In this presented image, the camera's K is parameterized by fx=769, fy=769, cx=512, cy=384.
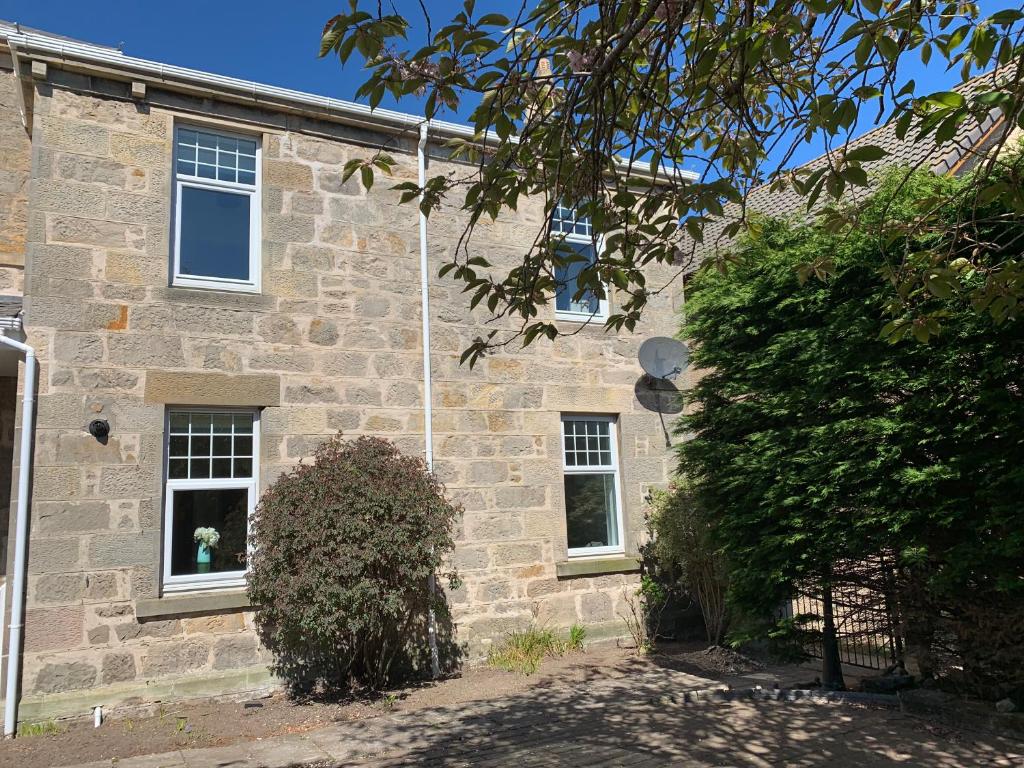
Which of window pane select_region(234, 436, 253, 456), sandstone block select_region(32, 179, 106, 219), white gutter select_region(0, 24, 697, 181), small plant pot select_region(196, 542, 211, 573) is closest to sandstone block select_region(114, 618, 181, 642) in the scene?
small plant pot select_region(196, 542, 211, 573)

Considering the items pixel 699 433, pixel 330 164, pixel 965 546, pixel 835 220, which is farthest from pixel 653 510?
pixel 835 220

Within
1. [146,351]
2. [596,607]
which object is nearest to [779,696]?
[596,607]

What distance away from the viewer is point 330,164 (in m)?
9.05

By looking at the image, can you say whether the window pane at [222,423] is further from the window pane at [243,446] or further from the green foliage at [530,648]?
the green foliage at [530,648]

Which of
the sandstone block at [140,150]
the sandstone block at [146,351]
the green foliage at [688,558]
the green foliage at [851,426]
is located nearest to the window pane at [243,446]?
the sandstone block at [146,351]

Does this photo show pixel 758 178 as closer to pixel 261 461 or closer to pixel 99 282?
pixel 261 461

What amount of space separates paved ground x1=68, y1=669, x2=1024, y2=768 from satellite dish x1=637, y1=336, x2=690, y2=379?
4.52 metres

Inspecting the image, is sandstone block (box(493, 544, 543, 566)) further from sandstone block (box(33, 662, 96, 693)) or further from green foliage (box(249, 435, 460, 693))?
sandstone block (box(33, 662, 96, 693))

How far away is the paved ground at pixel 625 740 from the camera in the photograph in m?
5.42

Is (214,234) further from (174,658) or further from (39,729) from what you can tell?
(39,729)

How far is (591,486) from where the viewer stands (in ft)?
33.3

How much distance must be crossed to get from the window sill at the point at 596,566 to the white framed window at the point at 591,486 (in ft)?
0.59

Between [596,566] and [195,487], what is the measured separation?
485 cm

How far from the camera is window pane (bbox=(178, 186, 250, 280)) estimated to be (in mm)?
8258
